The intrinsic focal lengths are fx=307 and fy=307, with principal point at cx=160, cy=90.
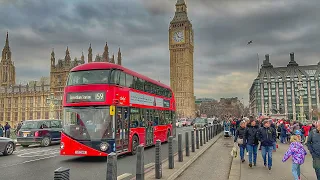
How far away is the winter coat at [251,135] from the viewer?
36.2 ft

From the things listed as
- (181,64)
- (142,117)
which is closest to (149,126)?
(142,117)

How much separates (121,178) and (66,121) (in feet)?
16.0

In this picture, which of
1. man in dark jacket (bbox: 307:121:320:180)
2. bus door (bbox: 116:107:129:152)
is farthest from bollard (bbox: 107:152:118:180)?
bus door (bbox: 116:107:129:152)

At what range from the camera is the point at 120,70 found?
546 inches

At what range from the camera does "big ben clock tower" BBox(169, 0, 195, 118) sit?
4941 inches

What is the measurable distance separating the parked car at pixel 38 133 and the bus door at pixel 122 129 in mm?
9027

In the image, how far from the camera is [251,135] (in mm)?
11070

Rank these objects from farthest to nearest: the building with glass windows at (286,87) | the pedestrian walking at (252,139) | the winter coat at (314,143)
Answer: the building with glass windows at (286,87) → the pedestrian walking at (252,139) → the winter coat at (314,143)

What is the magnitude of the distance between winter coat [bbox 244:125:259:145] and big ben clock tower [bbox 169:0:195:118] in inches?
4442

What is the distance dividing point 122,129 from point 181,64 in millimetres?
114116

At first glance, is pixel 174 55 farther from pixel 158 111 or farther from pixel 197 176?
pixel 197 176

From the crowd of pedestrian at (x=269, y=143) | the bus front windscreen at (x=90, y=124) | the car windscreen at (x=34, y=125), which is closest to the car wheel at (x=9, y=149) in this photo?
the car windscreen at (x=34, y=125)

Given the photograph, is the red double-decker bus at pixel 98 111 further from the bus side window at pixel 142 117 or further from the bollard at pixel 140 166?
the bollard at pixel 140 166

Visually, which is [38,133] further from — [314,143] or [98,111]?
[314,143]
